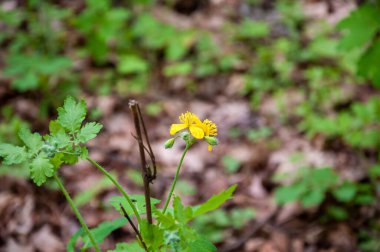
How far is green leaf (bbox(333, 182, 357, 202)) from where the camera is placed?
286 centimetres

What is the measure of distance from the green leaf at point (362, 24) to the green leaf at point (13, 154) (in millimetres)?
1933

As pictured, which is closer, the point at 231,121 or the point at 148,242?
the point at 148,242

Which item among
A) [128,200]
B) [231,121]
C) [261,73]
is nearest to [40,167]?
[128,200]

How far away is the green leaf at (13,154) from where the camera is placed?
41.4 inches

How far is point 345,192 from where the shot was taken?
2898 mm

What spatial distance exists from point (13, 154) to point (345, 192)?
2.39m

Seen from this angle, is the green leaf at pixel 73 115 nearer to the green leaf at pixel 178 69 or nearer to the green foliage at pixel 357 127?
the green foliage at pixel 357 127

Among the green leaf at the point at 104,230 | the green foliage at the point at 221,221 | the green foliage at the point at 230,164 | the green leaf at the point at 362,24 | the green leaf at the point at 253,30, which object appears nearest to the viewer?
the green leaf at the point at 104,230

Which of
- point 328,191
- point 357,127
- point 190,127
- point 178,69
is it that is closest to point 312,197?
point 328,191

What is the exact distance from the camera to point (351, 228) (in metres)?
2.85

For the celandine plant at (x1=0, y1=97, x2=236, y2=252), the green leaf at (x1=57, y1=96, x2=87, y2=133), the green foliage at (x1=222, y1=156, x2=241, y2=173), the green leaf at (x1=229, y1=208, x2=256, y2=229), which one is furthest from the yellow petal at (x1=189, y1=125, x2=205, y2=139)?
the green foliage at (x1=222, y1=156, x2=241, y2=173)

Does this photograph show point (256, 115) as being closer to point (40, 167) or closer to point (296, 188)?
point (296, 188)

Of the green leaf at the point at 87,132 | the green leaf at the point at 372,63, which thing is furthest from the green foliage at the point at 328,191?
the green leaf at the point at 87,132

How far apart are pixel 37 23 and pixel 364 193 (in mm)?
4025
